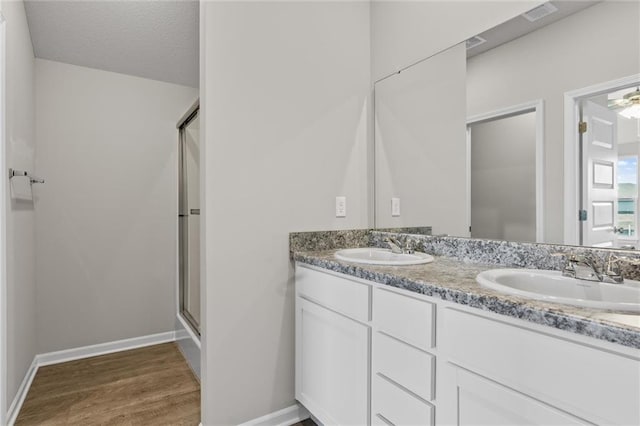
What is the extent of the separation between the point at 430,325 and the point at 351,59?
1627 millimetres

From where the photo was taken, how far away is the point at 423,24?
73.7 inches

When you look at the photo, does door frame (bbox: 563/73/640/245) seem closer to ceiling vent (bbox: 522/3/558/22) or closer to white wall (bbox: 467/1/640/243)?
white wall (bbox: 467/1/640/243)

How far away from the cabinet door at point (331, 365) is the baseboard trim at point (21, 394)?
1.53 metres

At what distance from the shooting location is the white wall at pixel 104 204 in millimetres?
2648

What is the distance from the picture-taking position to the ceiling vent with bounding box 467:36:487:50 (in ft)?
5.31

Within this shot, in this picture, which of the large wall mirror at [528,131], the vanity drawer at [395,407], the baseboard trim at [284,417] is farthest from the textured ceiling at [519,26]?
the baseboard trim at [284,417]

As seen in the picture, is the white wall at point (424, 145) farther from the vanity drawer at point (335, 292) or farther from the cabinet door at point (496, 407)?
the cabinet door at point (496, 407)

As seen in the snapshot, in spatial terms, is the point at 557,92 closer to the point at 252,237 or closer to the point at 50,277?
the point at 252,237

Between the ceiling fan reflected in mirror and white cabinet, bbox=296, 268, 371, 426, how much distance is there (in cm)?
108

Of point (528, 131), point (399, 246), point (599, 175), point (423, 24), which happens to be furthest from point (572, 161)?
point (423, 24)

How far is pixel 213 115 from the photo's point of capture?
1619 millimetres

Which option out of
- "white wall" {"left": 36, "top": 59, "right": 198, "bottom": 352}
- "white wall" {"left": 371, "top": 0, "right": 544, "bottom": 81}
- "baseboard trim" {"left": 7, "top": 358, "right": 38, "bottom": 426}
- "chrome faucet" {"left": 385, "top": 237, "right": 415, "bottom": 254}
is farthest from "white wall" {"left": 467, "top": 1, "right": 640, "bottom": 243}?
"baseboard trim" {"left": 7, "top": 358, "right": 38, "bottom": 426}

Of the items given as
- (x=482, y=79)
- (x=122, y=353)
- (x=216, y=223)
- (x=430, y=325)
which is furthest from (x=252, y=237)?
(x=122, y=353)

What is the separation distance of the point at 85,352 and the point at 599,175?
344cm
